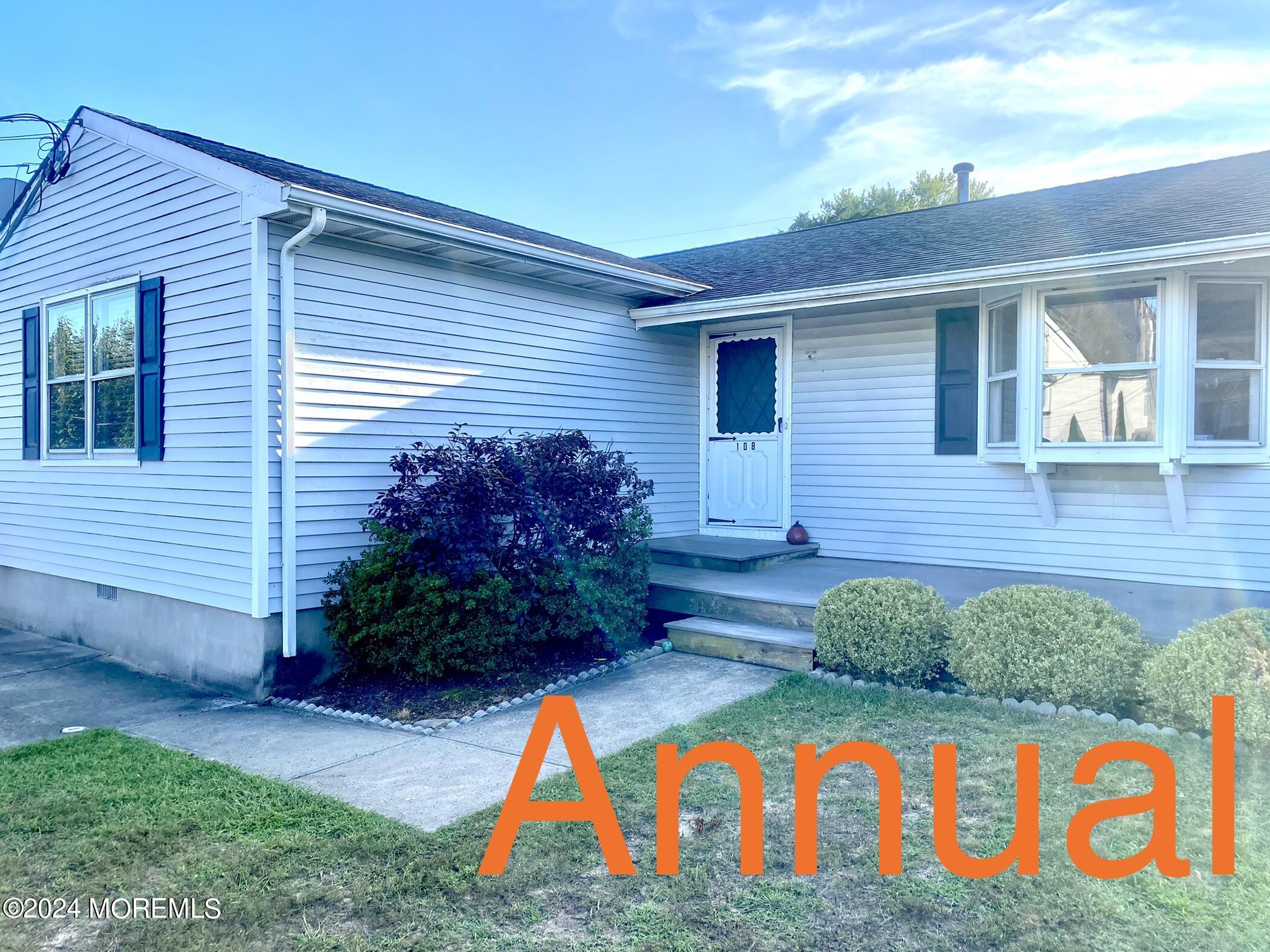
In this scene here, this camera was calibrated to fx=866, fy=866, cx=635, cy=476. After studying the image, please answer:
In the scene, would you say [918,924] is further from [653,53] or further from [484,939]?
[653,53]

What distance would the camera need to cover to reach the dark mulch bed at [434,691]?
5.53 m

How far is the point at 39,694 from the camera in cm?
619

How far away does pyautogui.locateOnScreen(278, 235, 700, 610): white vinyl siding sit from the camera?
608 cm

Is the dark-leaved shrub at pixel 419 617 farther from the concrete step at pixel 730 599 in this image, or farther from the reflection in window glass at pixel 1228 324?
the reflection in window glass at pixel 1228 324

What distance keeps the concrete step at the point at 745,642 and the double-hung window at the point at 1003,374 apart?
255 centimetres

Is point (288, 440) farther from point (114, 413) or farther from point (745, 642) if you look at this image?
point (745, 642)

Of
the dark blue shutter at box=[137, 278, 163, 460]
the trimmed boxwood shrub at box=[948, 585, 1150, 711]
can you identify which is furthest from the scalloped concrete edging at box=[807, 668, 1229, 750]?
the dark blue shutter at box=[137, 278, 163, 460]

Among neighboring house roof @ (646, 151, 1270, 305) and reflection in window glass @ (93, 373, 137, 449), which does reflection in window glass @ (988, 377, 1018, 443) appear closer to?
neighboring house roof @ (646, 151, 1270, 305)

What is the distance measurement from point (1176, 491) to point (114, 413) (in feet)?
28.0

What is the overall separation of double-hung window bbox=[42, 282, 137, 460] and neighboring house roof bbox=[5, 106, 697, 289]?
1.32 meters

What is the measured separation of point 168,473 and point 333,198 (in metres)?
2.69

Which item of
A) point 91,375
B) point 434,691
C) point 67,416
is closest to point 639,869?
point 434,691

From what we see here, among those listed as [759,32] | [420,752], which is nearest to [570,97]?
[759,32]

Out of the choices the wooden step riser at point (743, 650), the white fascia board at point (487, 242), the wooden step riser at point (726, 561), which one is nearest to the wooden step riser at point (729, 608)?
the wooden step riser at point (743, 650)
